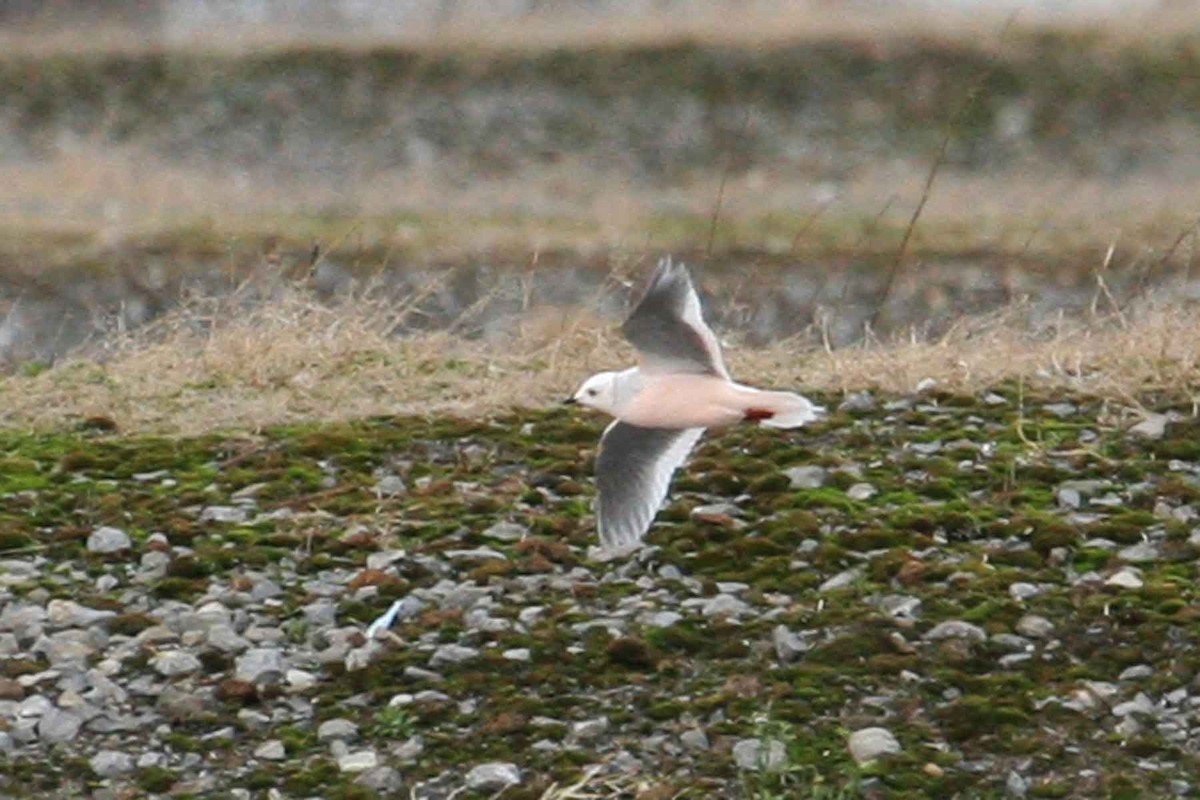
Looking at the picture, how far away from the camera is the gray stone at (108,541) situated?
747 centimetres

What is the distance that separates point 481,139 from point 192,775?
1781 centimetres

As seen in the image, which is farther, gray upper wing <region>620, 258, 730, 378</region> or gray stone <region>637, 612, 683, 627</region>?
gray stone <region>637, 612, 683, 627</region>

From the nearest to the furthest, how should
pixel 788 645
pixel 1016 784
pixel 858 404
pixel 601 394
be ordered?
pixel 1016 784 < pixel 788 645 < pixel 601 394 < pixel 858 404

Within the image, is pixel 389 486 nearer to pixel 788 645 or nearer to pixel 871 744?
pixel 788 645

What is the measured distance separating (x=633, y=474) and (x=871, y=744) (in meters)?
1.16

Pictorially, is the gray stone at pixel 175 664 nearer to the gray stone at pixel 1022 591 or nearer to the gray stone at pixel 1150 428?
the gray stone at pixel 1022 591

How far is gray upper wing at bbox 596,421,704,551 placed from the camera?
680 centimetres

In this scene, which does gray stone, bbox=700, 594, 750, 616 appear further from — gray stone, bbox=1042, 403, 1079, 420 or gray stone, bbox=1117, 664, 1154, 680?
gray stone, bbox=1042, 403, 1079, 420

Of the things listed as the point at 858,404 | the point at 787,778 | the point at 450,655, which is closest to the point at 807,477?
the point at 858,404

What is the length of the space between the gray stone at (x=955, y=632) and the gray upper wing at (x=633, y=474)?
82cm

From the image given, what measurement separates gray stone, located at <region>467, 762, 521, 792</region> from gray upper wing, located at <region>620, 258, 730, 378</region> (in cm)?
123

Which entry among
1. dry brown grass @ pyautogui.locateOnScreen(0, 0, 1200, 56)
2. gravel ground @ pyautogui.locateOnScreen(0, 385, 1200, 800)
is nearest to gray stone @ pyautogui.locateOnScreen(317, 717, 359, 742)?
gravel ground @ pyautogui.locateOnScreen(0, 385, 1200, 800)

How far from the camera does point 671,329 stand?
263 inches

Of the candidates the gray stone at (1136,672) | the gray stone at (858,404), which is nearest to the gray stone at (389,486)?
the gray stone at (858,404)
